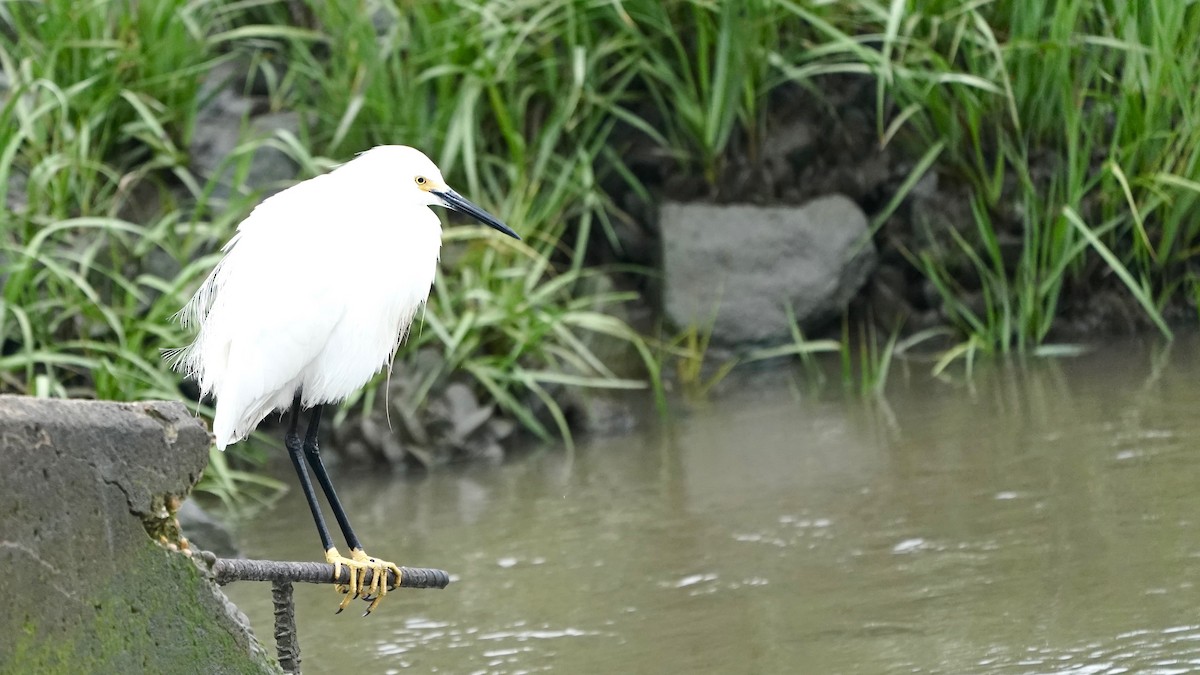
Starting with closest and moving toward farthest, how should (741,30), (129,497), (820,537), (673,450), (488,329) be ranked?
(129,497) → (820,537) → (673,450) → (488,329) → (741,30)

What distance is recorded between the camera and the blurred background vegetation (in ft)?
16.7

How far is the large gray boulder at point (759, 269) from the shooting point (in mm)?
5660

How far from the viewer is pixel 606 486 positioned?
4.39m

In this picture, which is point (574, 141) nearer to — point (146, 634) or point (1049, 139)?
point (1049, 139)

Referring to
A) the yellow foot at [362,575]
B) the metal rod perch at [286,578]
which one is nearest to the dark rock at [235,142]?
the yellow foot at [362,575]

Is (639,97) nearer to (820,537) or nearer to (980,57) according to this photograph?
(980,57)

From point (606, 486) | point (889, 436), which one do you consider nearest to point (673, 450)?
point (606, 486)

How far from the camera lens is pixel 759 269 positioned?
18.7 ft

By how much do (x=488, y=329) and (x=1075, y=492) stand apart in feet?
7.31

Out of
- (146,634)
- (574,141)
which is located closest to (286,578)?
(146,634)

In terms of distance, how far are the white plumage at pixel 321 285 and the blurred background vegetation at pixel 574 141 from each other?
212 cm

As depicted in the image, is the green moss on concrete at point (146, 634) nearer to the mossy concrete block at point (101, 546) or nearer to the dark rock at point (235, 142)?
the mossy concrete block at point (101, 546)

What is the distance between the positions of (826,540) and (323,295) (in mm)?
1502

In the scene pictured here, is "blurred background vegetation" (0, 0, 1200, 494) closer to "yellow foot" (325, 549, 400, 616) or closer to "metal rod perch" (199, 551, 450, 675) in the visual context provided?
"yellow foot" (325, 549, 400, 616)
